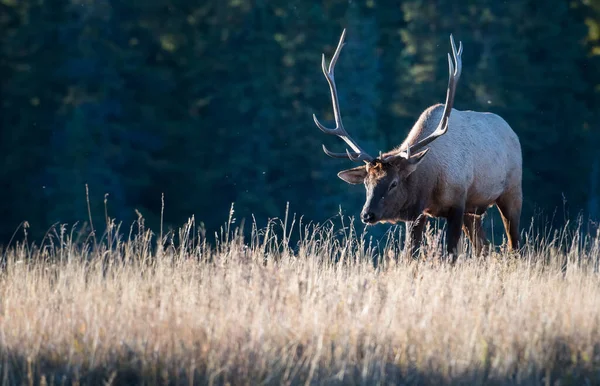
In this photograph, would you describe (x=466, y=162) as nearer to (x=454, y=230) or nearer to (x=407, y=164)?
(x=454, y=230)

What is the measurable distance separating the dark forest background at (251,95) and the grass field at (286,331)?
66.3 feet

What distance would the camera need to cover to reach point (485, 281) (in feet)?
25.6

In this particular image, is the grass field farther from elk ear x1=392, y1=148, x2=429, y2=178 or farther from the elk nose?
elk ear x1=392, y1=148, x2=429, y2=178

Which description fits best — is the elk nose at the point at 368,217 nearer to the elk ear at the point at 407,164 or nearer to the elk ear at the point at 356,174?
the elk ear at the point at 356,174

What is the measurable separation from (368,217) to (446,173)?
1301 millimetres

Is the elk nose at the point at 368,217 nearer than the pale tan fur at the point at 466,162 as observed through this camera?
Yes

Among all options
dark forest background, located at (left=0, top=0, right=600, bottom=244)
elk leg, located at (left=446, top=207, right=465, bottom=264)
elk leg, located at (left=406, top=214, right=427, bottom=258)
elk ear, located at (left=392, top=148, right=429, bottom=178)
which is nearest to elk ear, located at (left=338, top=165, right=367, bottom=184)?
elk ear, located at (left=392, top=148, right=429, bottom=178)

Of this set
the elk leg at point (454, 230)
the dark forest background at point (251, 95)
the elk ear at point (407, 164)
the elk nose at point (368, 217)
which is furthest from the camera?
the dark forest background at point (251, 95)

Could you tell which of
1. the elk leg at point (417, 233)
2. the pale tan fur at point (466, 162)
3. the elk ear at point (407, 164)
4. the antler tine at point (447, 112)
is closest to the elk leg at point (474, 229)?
the pale tan fur at point (466, 162)

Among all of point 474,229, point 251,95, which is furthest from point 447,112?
point 251,95

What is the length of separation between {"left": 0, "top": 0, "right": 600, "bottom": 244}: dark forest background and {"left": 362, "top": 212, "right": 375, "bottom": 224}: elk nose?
18086mm

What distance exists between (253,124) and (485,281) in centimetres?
2241

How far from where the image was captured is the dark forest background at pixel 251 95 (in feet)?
92.0

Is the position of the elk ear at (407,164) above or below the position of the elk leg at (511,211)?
above
